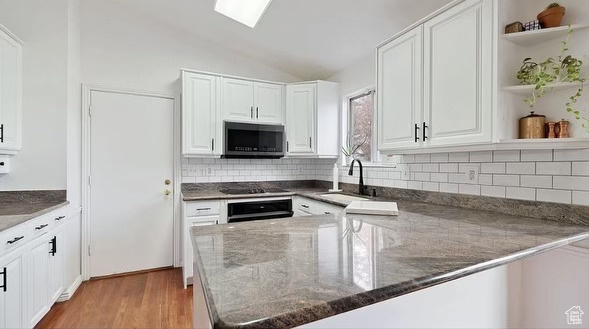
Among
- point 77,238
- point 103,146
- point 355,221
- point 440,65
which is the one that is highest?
point 440,65

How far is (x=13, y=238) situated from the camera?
1.65 metres

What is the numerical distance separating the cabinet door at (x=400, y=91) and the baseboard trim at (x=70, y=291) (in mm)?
3044

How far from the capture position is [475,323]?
4.13ft

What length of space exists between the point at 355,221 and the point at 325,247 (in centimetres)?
54

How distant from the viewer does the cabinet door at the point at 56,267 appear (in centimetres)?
219

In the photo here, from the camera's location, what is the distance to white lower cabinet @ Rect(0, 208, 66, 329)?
1632 millimetres

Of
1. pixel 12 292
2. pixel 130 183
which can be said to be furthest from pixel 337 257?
pixel 130 183

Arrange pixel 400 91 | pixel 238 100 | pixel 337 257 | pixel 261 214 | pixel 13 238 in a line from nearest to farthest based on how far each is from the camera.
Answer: pixel 337 257, pixel 13 238, pixel 400 91, pixel 261 214, pixel 238 100

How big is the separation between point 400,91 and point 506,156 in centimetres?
81

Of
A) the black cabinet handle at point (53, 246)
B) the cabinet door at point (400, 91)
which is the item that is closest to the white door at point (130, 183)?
the black cabinet handle at point (53, 246)

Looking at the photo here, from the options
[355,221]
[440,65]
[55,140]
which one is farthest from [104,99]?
[440,65]

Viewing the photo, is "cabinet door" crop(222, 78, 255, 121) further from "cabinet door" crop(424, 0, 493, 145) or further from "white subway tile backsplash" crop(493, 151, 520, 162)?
"white subway tile backsplash" crop(493, 151, 520, 162)

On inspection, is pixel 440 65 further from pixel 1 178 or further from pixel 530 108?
pixel 1 178

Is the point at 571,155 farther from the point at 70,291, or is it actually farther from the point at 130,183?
the point at 70,291
